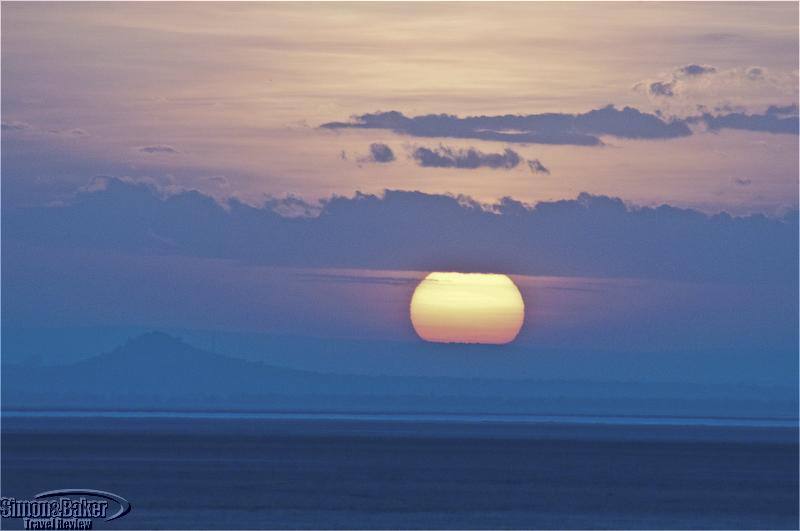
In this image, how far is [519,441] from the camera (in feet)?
295

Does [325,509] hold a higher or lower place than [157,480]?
lower

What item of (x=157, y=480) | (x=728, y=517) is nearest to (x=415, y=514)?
(x=728, y=517)

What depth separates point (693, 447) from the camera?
8550 cm

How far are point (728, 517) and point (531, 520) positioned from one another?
6718 millimetres

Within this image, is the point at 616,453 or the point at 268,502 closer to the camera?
the point at 268,502

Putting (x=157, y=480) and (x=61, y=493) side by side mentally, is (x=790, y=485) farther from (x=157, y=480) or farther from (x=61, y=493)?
(x=61, y=493)

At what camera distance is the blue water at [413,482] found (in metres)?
40.3

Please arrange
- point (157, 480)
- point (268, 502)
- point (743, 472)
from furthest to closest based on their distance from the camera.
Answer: point (743, 472) → point (157, 480) → point (268, 502)

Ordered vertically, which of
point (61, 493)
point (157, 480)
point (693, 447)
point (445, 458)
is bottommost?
point (61, 493)

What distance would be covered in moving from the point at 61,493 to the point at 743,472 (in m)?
32.8

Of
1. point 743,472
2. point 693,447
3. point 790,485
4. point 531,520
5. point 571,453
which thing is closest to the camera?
point 531,520

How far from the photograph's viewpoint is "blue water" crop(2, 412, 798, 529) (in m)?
40.3

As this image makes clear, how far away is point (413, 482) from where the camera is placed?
5072 centimetres

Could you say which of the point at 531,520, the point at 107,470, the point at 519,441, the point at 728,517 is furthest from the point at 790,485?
the point at 519,441
